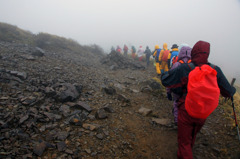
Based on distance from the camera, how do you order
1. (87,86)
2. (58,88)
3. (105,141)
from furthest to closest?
(87,86) → (58,88) → (105,141)

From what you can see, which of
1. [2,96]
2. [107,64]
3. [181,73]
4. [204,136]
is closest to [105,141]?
[181,73]

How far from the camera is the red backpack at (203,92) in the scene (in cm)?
238

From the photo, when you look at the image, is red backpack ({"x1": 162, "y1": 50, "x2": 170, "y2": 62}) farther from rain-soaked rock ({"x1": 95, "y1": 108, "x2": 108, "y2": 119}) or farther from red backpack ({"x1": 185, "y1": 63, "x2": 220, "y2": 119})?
red backpack ({"x1": 185, "y1": 63, "x2": 220, "y2": 119})

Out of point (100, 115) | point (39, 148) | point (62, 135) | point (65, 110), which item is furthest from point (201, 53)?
point (65, 110)

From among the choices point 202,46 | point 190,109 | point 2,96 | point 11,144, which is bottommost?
point 11,144

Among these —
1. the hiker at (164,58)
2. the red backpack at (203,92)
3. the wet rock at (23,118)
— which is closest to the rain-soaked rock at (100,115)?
the wet rock at (23,118)

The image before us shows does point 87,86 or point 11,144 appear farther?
Answer: point 87,86

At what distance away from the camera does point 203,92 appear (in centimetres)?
238

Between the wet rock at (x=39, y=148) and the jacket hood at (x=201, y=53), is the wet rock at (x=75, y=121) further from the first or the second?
the jacket hood at (x=201, y=53)

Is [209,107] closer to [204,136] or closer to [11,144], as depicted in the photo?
[204,136]

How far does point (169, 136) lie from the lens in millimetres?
4070

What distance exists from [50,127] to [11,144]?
85 centimetres

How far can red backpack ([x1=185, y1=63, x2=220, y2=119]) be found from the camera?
238cm

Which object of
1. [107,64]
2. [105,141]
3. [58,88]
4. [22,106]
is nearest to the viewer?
[105,141]
